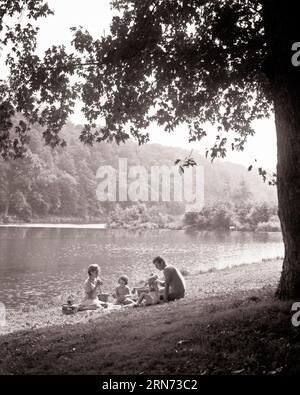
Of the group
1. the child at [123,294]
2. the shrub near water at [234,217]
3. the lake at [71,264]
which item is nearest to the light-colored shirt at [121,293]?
the child at [123,294]

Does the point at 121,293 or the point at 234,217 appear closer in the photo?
the point at 121,293

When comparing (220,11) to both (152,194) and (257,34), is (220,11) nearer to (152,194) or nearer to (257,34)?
(257,34)

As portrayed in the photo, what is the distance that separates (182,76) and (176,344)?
6.92 meters

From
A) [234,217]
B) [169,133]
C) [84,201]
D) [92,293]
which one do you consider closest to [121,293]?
[92,293]

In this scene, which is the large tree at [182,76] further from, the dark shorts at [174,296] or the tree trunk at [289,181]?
the dark shorts at [174,296]

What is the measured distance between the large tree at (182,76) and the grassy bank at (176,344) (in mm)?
1475

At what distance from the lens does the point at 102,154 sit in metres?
186

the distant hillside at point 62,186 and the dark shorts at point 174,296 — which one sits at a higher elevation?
the distant hillside at point 62,186

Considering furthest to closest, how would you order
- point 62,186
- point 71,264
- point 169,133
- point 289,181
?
point 62,186 < point 71,264 < point 169,133 < point 289,181

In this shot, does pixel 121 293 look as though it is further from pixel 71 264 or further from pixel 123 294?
pixel 71 264

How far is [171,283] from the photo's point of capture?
13.3m

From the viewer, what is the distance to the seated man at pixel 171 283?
13.1 m

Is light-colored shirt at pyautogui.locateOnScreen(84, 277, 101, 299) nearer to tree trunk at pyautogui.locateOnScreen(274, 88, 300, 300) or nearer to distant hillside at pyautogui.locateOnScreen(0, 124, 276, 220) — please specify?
tree trunk at pyautogui.locateOnScreen(274, 88, 300, 300)
